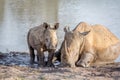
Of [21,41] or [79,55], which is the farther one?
[21,41]

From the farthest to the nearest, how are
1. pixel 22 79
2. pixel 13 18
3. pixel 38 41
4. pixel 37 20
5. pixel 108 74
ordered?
1. pixel 13 18
2. pixel 37 20
3. pixel 38 41
4. pixel 108 74
5. pixel 22 79

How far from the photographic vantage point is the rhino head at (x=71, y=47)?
10.6 metres

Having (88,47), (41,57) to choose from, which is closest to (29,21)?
(88,47)

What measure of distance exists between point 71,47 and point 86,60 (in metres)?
0.82

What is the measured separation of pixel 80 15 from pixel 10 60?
1077 cm

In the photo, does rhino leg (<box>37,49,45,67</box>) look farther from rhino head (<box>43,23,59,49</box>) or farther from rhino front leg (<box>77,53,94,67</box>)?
rhino front leg (<box>77,53,94,67</box>)

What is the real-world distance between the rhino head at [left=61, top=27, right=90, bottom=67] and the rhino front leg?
135mm

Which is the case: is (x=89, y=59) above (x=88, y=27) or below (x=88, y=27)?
below

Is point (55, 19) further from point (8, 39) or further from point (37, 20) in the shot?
point (8, 39)

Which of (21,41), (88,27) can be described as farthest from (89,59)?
(21,41)

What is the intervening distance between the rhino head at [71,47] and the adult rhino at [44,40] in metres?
0.30

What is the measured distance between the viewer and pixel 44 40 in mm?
10680

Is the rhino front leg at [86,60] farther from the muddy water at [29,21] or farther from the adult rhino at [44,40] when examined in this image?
the muddy water at [29,21]

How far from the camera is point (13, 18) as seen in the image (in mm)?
22812
